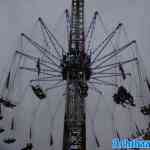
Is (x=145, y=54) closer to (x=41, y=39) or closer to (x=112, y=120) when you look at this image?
(x=112, y=120)

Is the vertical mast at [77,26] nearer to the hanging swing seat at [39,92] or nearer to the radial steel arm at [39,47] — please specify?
the radial steel arm at [39,47]

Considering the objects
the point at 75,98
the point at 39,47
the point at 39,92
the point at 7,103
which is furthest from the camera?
the point at 39,47

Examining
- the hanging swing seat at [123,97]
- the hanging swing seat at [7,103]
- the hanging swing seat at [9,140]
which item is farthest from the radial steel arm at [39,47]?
the hanging swing seat at [9,140]

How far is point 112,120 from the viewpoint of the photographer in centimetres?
706

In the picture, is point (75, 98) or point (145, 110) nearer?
point (75, 98)

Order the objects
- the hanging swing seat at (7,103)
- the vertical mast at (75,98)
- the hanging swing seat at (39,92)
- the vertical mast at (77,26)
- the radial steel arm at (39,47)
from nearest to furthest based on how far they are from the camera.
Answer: the vertical mast at (75,98)
the hanging swing seat at (39,92)
the hanging swing seat at (7,103)
the vertical mast at (77,26)
the radial steel arm at (39,47)

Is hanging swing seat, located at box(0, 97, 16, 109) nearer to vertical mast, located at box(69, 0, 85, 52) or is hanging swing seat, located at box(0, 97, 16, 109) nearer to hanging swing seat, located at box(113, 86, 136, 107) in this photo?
vertical mast, located at box(69, 0, 85, 52)

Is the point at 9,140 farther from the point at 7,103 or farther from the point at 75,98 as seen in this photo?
the point at 75,98

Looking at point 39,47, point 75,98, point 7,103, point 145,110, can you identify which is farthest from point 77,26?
point 145,110

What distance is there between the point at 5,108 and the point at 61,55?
82.6 inches

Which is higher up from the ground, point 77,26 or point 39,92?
point 77,26

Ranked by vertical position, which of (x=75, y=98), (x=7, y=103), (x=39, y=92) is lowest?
(x=7, y=103)

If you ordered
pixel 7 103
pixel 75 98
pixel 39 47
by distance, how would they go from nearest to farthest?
pixel 75 98 < pixel 7 103 < pixel 39 47

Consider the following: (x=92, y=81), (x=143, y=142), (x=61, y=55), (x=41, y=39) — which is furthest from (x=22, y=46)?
(x=143, y=142)
